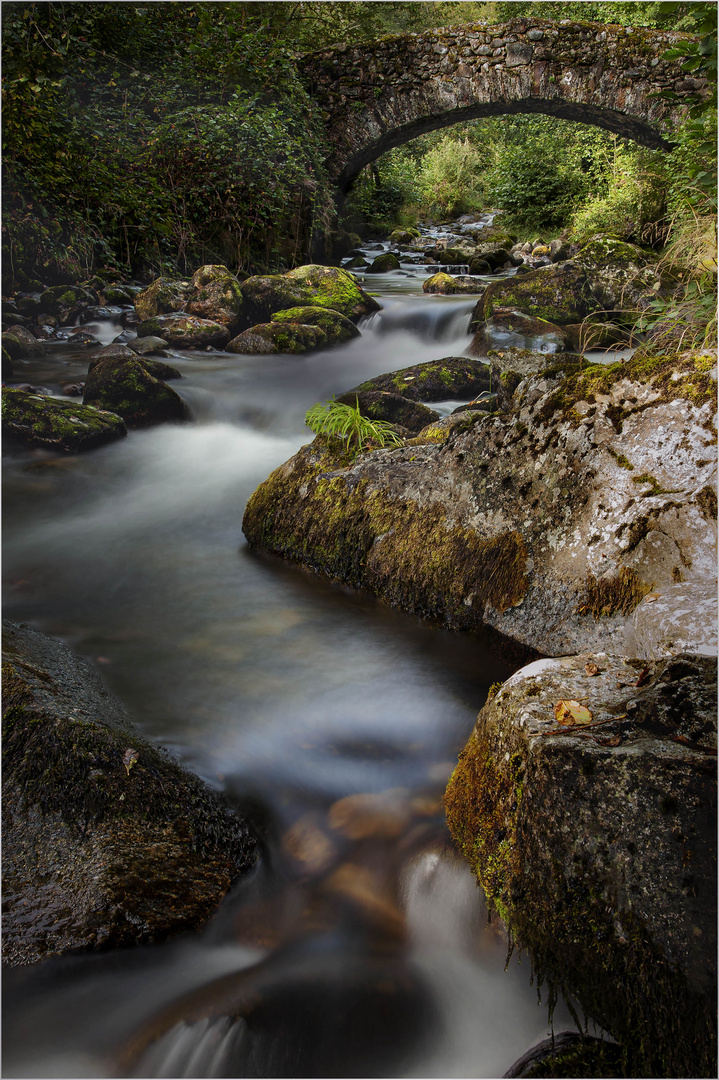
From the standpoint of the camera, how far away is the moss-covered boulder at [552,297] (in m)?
8.23

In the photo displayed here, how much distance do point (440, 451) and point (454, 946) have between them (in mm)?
2271

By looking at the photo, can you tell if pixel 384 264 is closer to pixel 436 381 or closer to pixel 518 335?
pixel 518 335

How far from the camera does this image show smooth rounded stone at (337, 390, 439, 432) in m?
5.27

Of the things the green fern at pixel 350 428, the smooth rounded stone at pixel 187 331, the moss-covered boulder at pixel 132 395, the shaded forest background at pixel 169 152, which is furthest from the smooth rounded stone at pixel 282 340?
the green fern at pixel 350 428

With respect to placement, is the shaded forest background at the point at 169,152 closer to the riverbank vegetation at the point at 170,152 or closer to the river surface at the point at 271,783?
the riverbank vegetation at the point at 170,152

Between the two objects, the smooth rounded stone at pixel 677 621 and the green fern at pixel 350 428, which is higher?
the green fern at pixel 350 428

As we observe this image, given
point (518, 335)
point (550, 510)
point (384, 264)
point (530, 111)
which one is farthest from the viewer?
point (384, 264)

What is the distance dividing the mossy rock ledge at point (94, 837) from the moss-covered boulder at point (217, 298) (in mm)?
7898

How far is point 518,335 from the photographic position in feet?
25.0

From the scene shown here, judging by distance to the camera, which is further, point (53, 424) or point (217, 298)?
point (217, 298)

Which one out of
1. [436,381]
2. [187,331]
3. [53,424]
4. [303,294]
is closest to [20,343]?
[187,331]

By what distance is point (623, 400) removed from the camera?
2.78 m

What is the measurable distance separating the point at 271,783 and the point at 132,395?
15.9 feet

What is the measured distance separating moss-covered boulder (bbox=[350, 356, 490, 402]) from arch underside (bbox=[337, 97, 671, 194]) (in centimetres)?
877
